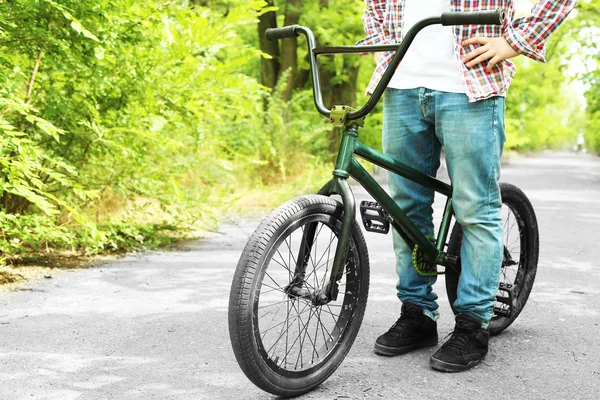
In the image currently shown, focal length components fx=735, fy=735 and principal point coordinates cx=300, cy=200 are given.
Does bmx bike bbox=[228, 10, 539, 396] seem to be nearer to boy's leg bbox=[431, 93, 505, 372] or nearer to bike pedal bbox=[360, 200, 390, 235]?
bike pedal bbox=[360, 200, 390, 235]

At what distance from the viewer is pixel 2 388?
2775 mm

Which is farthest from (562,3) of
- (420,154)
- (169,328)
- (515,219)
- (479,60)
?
(169,328)

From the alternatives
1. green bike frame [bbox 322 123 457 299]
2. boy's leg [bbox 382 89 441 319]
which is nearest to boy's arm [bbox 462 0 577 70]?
boy's leg [bbox 382 89 441 319]

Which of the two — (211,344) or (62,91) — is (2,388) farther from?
(62,91)

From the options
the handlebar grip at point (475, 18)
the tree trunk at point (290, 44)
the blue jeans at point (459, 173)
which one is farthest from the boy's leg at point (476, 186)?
the tree trunk at point (290, 44)

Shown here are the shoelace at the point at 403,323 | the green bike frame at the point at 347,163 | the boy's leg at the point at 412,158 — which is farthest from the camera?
the shoelace at the point at 403,323

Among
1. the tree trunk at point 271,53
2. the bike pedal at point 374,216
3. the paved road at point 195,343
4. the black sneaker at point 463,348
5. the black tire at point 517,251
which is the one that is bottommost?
the paved road at point 195,343

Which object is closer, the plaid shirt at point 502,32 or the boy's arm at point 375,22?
the plaid shirt at point 502,32

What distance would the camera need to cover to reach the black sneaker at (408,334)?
331cm

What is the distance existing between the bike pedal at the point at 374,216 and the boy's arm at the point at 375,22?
31.9 inches

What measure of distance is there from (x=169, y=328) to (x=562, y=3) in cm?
235

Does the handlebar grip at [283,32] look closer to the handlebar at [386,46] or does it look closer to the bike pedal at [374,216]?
the handlebar at [386,46]

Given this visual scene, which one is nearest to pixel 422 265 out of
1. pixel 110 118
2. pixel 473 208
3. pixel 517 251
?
pixel 473 208

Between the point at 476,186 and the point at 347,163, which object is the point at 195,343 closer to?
the point at 347,163
